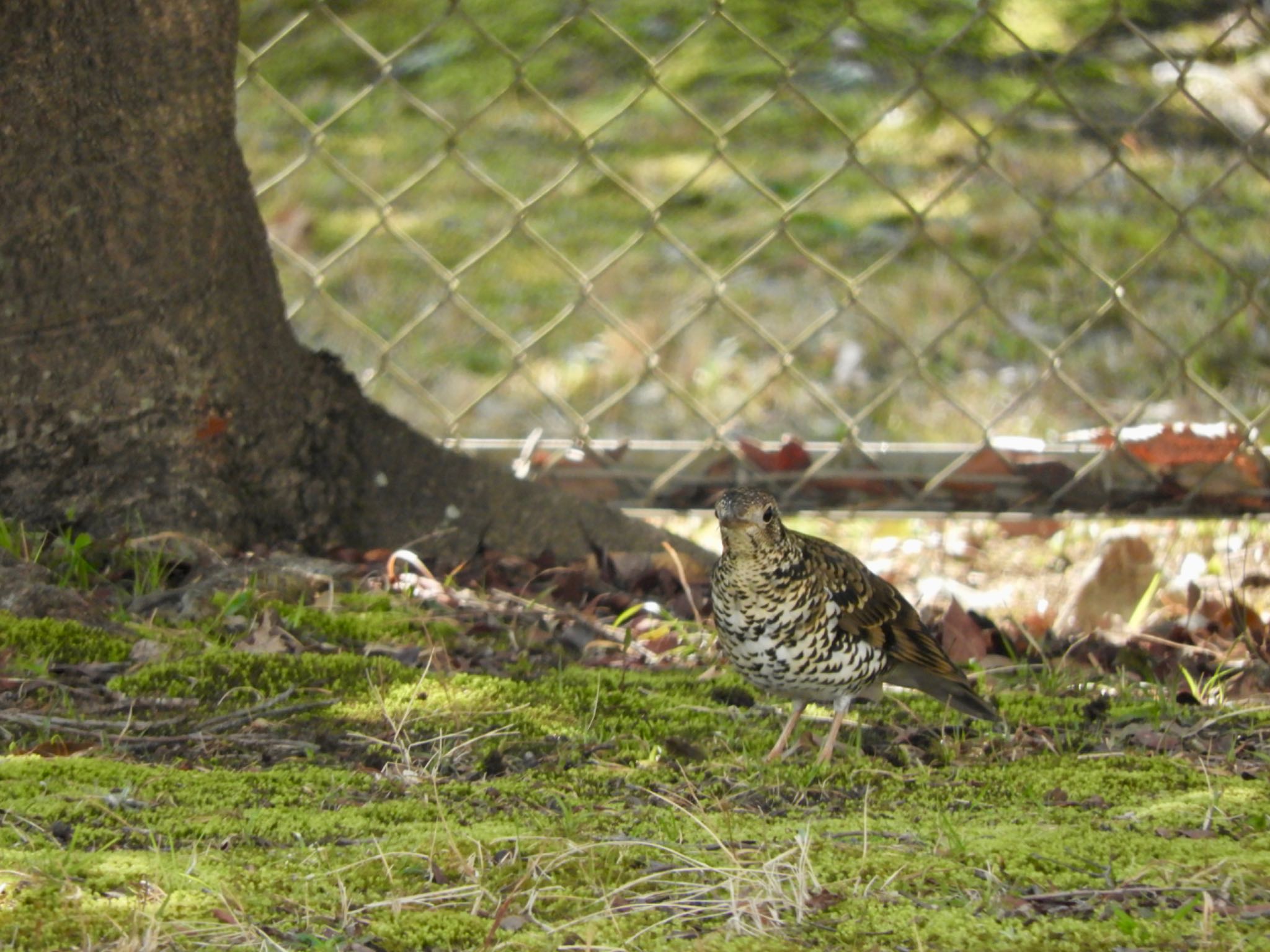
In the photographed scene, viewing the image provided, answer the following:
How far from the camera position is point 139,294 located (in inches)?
144

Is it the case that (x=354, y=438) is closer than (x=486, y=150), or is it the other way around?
(x=354, y=438)

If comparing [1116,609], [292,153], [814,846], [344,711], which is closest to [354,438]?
[344,711]

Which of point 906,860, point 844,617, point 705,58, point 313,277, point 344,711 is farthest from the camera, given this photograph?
point 705,58

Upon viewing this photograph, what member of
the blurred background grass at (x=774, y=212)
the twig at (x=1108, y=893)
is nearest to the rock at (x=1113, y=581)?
the blurred background grass at (x=774, y=212)

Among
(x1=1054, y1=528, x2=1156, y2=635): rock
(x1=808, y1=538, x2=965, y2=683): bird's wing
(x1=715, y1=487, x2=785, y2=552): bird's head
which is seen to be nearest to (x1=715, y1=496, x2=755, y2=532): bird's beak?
(x1=715, y1=487, x2=785, y2=552): bird's head

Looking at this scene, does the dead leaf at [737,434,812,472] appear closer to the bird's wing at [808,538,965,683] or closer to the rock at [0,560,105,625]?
the bird's wing at [808,538,965,683]

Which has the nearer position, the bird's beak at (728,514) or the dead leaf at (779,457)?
the bird's beak at (728,514)

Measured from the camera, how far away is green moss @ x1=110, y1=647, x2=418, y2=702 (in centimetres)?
303

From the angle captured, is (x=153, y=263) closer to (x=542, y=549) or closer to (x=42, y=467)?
(x=42, y=467)

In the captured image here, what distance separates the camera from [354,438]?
414 centimetres

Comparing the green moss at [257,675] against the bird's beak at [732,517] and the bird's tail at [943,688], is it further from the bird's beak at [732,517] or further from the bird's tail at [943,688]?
the bird's tail at [943,688]

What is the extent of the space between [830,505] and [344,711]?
6.80 ft

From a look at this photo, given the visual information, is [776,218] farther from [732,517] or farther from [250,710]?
[250,710]

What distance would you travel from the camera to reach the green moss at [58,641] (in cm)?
309
